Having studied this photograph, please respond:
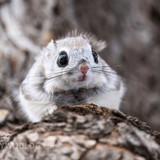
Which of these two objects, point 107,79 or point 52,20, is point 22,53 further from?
point 107,79

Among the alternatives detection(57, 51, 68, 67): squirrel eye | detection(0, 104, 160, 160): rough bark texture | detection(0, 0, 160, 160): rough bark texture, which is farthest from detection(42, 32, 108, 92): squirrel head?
detection(0, 104, 160, 160): rough bark texture

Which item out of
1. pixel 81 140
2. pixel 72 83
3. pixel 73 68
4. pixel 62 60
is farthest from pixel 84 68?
pixel 81 140

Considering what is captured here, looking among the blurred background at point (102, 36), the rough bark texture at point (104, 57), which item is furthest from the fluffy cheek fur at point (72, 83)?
the blurred background at point (102, 36)

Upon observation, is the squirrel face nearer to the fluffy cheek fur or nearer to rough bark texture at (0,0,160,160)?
the fluffy cheek fur

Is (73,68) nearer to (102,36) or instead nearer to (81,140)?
(81,140)

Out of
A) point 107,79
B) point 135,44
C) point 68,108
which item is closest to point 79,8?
point 135,44

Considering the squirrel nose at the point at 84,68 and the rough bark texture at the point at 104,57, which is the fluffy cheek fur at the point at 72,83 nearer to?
the squirrel nose at the point at 84,68
